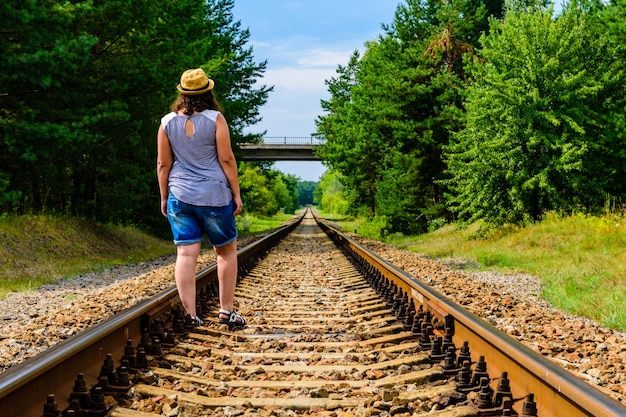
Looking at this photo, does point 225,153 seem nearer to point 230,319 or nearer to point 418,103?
point 230,319

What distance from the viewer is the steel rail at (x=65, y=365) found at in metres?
2.94

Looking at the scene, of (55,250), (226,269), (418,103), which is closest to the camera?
(226,269)

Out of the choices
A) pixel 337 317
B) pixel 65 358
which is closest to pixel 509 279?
pixel 337 317

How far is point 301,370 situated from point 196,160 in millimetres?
1822

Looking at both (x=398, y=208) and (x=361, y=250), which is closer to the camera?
(x=361, y=250)

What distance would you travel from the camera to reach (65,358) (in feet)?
11.2

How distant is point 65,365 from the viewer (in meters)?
3.45

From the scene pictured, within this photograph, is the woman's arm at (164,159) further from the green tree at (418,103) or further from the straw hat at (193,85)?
the green tree at (418,103)

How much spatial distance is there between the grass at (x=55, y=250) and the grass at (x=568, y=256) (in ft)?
23.9

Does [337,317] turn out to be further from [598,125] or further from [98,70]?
[598,125]

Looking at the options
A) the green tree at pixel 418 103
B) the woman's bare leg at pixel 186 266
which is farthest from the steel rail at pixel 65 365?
the green tree at pixel 418 103

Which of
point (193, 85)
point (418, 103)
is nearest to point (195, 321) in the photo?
point (193, 85)

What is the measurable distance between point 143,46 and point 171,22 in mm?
1855

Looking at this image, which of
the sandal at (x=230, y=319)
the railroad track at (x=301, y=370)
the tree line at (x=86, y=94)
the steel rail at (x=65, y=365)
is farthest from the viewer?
the tree line at (x=86, y=94)
